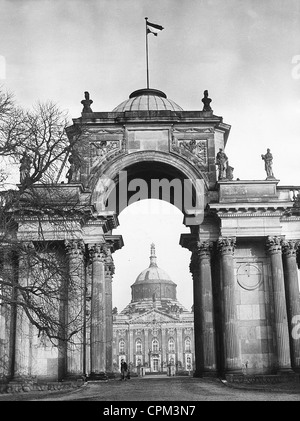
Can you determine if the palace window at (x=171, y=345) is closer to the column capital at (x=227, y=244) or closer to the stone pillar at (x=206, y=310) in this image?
the stone pillar at (x=206, y=310)

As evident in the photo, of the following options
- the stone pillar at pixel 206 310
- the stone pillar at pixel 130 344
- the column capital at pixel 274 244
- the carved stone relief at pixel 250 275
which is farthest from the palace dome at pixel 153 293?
the column capital at pixel 274 244

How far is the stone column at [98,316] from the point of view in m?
37.5

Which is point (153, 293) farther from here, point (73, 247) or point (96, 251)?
point (73, 247)

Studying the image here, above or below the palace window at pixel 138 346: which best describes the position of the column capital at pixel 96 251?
above

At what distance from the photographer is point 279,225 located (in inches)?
1503

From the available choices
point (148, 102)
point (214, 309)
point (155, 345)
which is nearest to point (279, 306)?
point (214, 309)

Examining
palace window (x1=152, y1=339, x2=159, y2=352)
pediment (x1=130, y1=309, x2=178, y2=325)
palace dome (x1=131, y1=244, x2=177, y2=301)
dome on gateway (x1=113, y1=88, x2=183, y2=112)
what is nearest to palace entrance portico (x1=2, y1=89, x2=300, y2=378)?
dome on gateway (x1=113, y1=88, x2=183, y2=112)

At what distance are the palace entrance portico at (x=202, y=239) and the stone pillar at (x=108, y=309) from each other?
10 cm

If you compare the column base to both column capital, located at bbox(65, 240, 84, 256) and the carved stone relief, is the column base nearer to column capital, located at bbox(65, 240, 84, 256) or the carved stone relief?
column capital, located at bbox(65, 240, 84, 256)

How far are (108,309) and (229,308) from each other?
31.0ft

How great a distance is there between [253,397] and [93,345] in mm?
13526

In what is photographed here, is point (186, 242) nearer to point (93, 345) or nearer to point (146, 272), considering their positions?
point (93, 345)

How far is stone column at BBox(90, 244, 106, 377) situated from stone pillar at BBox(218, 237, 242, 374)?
288 inches
